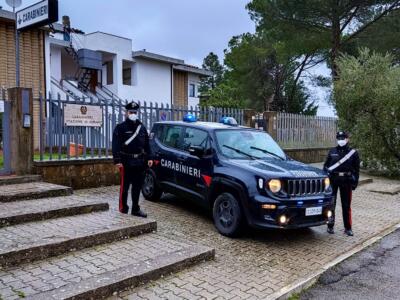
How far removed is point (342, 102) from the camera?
15203 mm

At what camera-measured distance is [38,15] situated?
27.0 ft

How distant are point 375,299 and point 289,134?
39.4ft

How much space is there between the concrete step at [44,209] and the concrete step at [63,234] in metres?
0.12

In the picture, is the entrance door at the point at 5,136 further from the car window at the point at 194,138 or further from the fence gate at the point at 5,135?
the car window at the point at 194,138

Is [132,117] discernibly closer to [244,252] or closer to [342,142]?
[244,252]

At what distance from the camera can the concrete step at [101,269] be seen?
403 cm

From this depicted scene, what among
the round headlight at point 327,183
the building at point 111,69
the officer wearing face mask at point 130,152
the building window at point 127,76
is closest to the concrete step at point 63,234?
the officer wearing face mask at point 130,152

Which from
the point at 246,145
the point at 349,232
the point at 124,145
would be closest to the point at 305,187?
the point at 246,145

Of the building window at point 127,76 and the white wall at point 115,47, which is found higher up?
the white wall at point 115,47

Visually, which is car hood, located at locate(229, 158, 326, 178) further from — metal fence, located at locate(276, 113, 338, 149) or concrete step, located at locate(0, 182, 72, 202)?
metal fence, located at locate(276, 113, 338, 149)

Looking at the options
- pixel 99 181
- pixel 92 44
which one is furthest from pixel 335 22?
pixel 99 181

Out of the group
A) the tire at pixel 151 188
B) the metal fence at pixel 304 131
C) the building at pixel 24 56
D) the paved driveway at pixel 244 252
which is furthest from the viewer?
the metal fence at pixel 304 131

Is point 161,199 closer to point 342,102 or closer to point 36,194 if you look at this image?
point 36,194

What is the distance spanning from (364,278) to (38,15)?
7.59 meters
